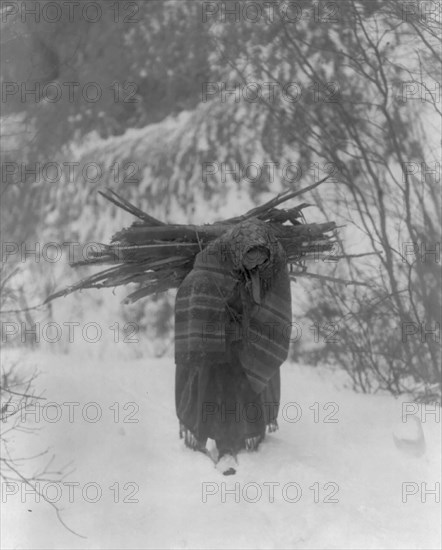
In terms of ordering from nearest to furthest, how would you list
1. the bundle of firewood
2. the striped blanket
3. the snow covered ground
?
the snow covered ground → the striped blanket → the bundle of firewood

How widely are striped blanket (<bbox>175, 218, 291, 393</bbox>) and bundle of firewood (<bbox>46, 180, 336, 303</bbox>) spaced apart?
128 mm

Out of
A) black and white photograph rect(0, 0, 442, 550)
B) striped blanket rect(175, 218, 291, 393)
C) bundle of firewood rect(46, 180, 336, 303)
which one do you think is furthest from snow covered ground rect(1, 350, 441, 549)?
bundle of firewood rect(46, 180, 336, 303)

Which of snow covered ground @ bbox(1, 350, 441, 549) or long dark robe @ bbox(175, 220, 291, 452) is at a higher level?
long dark robe @ bbox(175, 220, 291, 452)

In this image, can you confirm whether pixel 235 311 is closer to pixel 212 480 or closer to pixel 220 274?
pixel 220 274

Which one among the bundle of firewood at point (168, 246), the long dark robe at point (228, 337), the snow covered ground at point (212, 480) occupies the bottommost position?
the snow covered ground at point (212, 480)

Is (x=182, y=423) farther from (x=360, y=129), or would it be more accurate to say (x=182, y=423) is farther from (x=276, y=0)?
(x=276, y=0)

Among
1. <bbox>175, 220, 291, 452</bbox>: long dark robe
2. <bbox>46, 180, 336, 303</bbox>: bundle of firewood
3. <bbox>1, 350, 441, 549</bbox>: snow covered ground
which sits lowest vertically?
<bbox>1, 350, 441, 549</bbox>: snow covered ground

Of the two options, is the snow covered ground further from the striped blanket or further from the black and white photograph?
the striped blanket

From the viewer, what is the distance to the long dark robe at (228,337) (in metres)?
2.92

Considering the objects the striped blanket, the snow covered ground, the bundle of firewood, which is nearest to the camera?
the snow covered ground

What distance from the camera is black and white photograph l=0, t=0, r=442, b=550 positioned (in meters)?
2.94

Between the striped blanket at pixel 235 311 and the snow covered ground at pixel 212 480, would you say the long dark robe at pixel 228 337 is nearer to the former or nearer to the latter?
the striped blanket at pixel 235 311

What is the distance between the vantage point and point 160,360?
3.97 meters

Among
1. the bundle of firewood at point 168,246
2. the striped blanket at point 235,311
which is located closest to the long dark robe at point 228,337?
the striped blanket at point 235,311
